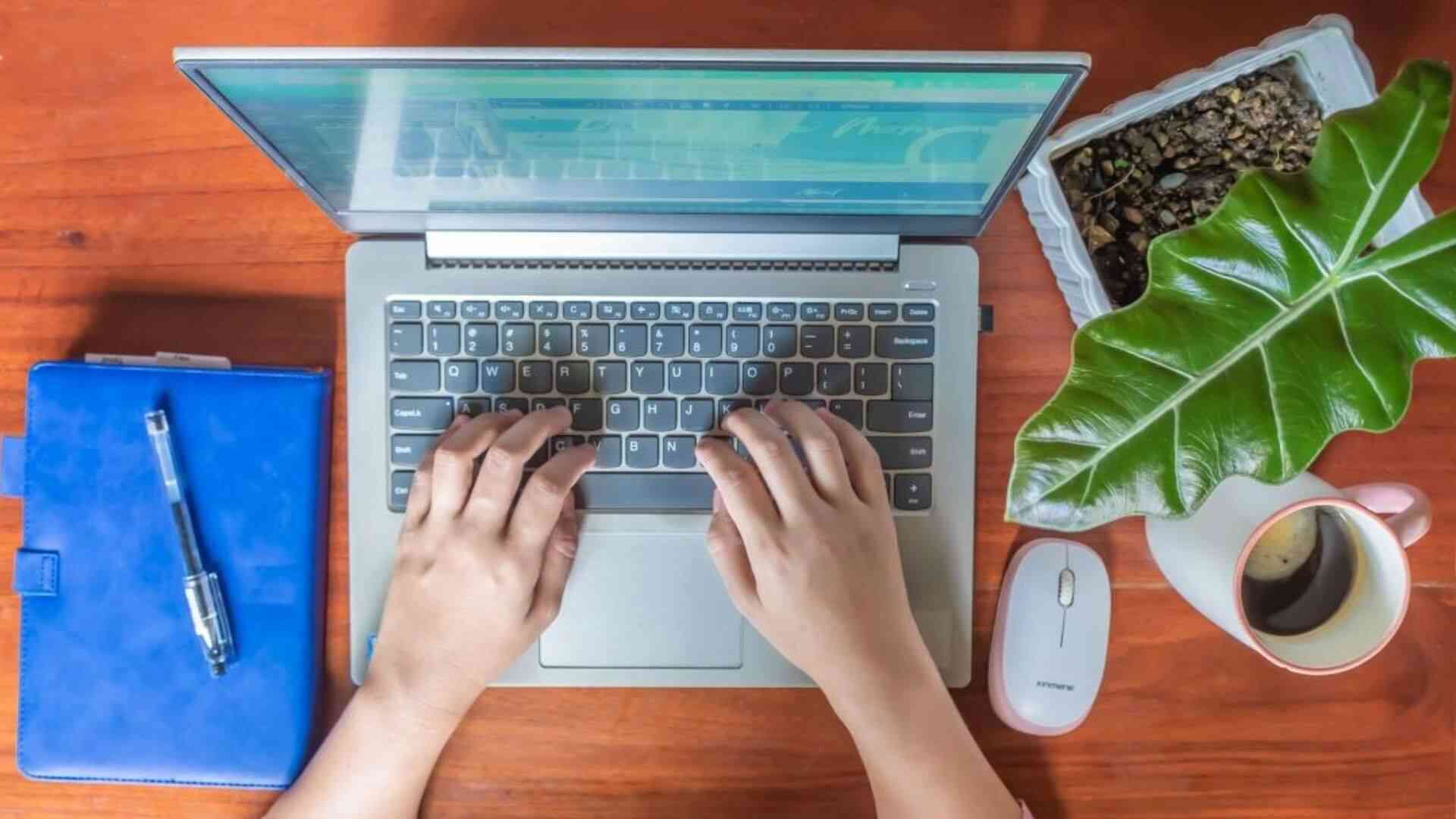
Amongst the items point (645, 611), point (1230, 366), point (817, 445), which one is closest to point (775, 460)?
point (817, 445)

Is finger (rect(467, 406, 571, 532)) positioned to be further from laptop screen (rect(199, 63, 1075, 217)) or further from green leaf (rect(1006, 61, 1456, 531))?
green leaf (rect(1006, 61, 1456, 531))

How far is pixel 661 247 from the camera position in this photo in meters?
0.57

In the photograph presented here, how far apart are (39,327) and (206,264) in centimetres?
11

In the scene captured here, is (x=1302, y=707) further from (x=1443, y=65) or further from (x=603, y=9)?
(x=603, y=9)

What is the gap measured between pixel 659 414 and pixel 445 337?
132mm

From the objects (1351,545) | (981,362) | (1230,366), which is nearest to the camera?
(1230,366)

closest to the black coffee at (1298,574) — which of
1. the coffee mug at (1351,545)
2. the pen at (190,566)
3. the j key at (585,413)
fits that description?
the coffee mug at (1351,545)

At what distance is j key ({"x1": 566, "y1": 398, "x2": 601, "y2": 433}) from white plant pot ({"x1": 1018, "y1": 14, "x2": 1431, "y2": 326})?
273 mm

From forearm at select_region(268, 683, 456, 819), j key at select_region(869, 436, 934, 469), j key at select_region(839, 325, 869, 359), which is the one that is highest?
j key at select_region(839, 325, 869, 359)

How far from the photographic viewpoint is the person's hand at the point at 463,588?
1.84 feet

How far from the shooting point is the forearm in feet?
1.85

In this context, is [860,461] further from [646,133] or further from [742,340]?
[646,133]

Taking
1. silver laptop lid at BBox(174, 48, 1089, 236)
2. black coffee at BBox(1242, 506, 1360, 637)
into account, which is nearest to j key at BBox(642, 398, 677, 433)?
silver laptop lid at BBox(174, 48, 1089, 236)

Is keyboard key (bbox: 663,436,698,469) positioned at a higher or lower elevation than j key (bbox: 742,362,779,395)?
lower
